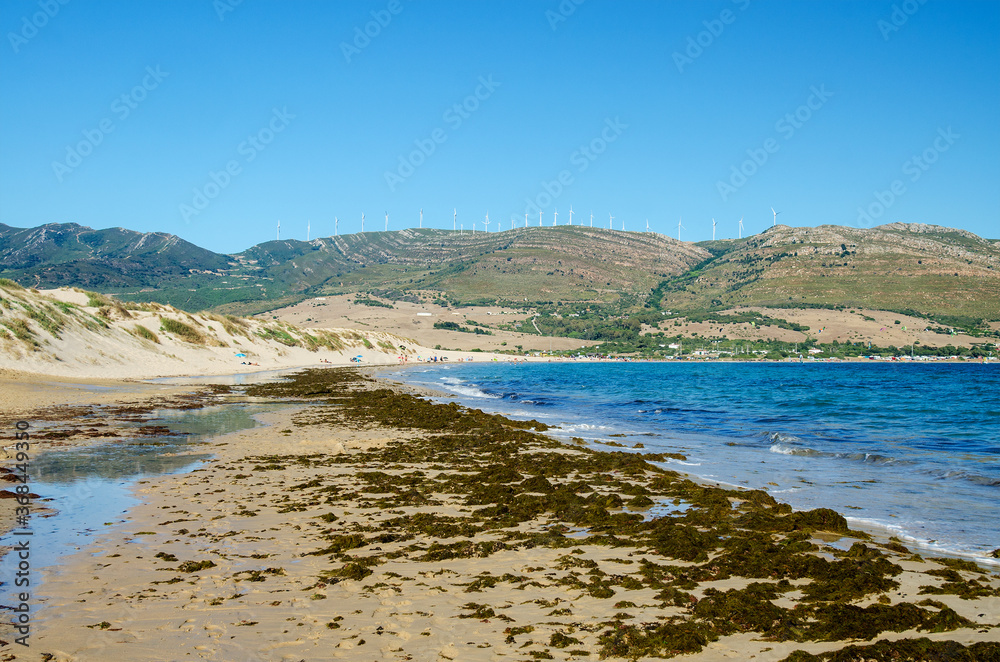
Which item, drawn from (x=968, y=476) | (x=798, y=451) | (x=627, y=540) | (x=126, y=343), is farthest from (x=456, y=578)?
(x=126, y=343)

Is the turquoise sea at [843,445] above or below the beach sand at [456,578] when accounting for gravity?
below

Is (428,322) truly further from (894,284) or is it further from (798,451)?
(798,451)

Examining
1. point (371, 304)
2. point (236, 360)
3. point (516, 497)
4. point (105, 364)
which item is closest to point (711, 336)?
point (371, 304)

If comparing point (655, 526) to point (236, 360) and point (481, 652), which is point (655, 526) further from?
point (236, 360)

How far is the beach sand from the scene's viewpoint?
5.91 metres

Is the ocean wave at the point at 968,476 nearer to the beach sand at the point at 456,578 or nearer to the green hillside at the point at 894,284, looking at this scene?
the beach sand at the point at 456,578

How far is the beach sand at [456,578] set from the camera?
591 centimetres

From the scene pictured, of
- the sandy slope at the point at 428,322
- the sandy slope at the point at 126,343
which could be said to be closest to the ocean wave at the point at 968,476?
the sandy slope at the point at 126,343

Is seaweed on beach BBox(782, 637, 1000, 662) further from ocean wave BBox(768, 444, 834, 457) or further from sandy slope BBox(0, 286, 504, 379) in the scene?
sandy slope BBox(0, 286, 504, 379)

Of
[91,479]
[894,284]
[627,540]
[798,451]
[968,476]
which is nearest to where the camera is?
[627,540]

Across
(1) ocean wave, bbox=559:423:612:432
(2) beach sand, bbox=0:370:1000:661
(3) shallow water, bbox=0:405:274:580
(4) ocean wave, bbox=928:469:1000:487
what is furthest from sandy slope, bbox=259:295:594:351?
(2) beach sand, bbox=0:370:1000:661

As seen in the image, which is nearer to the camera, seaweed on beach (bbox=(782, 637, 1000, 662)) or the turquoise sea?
seaweed on beach (bbox=(782, 637, 1000, 662))

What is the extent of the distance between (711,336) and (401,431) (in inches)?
6043

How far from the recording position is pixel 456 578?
779 cm
